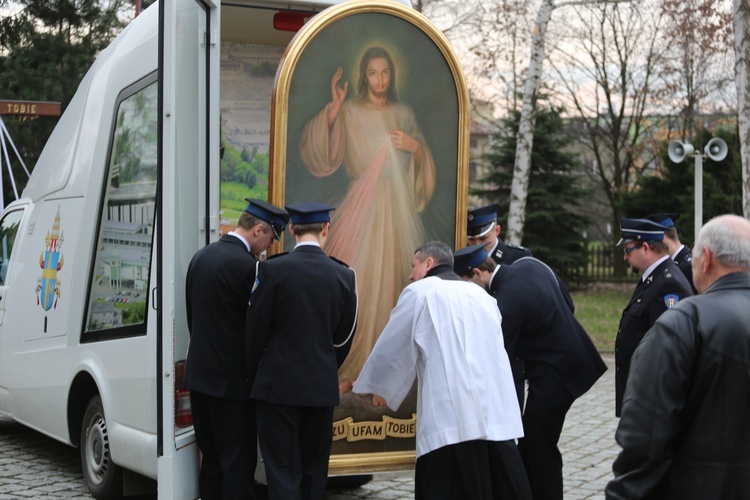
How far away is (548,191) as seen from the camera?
29250mm

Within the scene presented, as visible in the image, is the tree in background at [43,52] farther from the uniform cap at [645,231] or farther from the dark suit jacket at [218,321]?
the uniform cap at [645,231]

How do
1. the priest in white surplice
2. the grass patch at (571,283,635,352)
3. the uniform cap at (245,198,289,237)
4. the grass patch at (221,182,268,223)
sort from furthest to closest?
the grass patch at (571,283,635,352) < the grass patch at (221,182,268,223) < the uniform cap at (245,198,289,237) < the priest in white surplice

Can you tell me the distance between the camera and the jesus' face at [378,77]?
256 inches

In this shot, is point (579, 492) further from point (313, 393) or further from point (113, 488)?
point (113, 488)

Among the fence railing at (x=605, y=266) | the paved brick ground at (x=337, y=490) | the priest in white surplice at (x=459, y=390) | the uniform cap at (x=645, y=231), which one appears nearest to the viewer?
the priest in white surplice at (x=459, y=390)

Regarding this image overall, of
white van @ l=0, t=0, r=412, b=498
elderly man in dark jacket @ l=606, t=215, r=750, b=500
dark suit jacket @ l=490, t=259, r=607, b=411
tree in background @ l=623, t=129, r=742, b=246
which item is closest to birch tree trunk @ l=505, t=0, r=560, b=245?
tree in background @ l=623, t=129, r=742, b=246

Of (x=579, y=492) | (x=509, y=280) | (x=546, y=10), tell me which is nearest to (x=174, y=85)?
(x=509, y=280)

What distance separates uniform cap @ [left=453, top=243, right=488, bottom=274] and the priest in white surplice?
1.08 ft

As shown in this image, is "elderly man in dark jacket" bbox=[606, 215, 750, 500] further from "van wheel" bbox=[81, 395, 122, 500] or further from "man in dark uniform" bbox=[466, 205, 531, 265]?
"van wheel" bbox=[81, 395, 122, 500]

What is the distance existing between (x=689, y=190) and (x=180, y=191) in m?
24.3

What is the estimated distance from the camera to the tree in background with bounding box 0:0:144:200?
15016 millimetres

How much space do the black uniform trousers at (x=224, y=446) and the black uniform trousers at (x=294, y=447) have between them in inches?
7.0

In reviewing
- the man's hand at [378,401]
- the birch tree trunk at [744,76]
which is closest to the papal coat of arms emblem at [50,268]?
the man's hand at [378,401]

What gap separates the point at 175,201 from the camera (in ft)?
18.0
